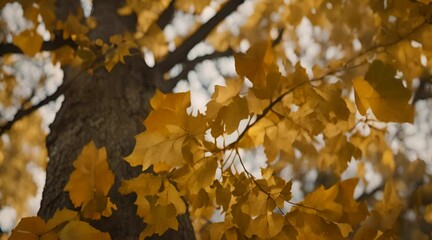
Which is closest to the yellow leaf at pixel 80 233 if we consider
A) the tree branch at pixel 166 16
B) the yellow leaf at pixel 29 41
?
the yellow leaf at pixel 29 41

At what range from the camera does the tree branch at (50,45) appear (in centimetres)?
156

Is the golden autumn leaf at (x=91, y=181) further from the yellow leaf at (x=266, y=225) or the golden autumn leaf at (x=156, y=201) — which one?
the yellow leaf at (x=266, y=225)

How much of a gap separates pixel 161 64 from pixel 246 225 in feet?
4.18

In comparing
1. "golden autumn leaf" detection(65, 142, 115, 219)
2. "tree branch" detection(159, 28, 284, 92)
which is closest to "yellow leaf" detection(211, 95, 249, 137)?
"golden autumn leaf" detection(65, 142, 115, 219)

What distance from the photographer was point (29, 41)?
142 cm

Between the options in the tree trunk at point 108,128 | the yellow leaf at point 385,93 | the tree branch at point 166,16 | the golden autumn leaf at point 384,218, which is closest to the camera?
the yellow leaf at point 385,93

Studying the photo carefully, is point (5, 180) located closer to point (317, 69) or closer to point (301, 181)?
point (301, 181)

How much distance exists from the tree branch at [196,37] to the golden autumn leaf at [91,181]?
3.63 ft

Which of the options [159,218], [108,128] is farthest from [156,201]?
[108,128]

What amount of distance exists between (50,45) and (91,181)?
0.93 meters

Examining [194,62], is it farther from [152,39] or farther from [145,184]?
[145,184]

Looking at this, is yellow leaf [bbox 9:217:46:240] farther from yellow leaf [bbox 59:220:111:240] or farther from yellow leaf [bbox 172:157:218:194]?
yellow leaf [bbox 172:157:218:194]

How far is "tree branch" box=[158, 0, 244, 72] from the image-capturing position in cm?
181

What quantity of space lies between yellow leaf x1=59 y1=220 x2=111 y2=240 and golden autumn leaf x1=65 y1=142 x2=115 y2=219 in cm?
10
